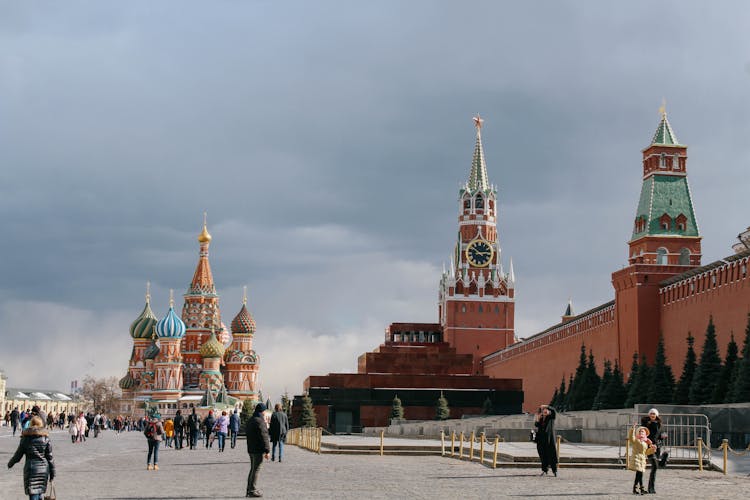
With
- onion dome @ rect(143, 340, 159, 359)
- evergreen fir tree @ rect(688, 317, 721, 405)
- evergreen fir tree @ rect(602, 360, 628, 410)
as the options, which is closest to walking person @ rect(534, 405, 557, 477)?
evergreen fir tree @ rect(688, 317, 721, 405)

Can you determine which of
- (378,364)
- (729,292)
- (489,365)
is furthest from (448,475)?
(489,365)

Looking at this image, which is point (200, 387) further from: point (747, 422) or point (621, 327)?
point (747, 422)

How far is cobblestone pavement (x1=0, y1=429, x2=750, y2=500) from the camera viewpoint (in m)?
13.4

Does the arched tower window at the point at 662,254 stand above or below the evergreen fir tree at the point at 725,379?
above

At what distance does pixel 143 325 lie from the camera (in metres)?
108

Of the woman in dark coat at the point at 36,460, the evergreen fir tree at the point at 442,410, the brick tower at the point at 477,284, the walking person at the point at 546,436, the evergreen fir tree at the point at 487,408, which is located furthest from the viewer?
the brick tower at the point at 477,284

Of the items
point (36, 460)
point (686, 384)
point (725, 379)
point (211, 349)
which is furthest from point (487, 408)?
point (36, 460)

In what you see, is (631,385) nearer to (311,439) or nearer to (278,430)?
(311,439)

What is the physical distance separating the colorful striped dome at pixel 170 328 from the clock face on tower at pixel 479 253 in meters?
26.3

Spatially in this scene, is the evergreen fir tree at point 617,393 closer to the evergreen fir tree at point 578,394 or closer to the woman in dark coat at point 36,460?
the evergreen fir tree at point 578,394

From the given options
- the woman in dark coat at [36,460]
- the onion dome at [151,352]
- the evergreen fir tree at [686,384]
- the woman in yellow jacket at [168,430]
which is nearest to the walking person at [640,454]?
the woman in dark coat at [36,460]

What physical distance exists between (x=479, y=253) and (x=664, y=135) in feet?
158

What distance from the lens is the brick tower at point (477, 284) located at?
94.2m

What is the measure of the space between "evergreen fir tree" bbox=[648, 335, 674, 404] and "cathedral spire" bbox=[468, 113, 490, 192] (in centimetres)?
6551
